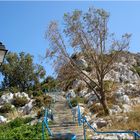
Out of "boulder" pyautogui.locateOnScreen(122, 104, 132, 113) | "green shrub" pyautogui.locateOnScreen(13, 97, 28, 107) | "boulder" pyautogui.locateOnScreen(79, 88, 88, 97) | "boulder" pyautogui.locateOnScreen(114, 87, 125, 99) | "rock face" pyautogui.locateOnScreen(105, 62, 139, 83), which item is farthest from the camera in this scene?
"rock face" pyautogui.locateOnScreen(105, 62, 139, 83)

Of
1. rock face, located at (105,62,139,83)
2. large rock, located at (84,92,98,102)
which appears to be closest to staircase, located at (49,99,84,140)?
large rock, located at (84,92,98,102)

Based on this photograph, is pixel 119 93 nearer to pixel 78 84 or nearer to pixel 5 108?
pixel 78 84

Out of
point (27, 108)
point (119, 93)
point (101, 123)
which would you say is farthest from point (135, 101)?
point (27, 108)

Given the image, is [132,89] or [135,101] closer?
[135,101]

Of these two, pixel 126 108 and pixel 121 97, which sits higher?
pixel 121 97

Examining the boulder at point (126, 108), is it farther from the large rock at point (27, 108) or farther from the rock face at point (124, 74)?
the rock face at point (124, 74)

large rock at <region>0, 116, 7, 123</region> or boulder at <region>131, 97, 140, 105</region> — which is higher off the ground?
boulder at <region>131, 97, 140, 105</region>

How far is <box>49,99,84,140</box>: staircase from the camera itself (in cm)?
1824

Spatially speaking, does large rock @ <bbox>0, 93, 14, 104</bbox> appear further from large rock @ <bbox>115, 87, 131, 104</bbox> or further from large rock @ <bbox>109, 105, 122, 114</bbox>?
large rock @ <bbox>109, 105, 122, 114</bbox>

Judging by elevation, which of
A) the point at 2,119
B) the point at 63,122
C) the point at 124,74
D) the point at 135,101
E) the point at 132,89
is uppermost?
the point at 124,74

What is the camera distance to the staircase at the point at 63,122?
18244mm

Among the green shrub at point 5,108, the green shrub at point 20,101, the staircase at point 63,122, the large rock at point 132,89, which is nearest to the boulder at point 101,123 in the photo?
the staircase at point 63,122

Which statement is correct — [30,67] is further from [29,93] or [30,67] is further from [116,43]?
[116,43]

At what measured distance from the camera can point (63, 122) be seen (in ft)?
68.2
